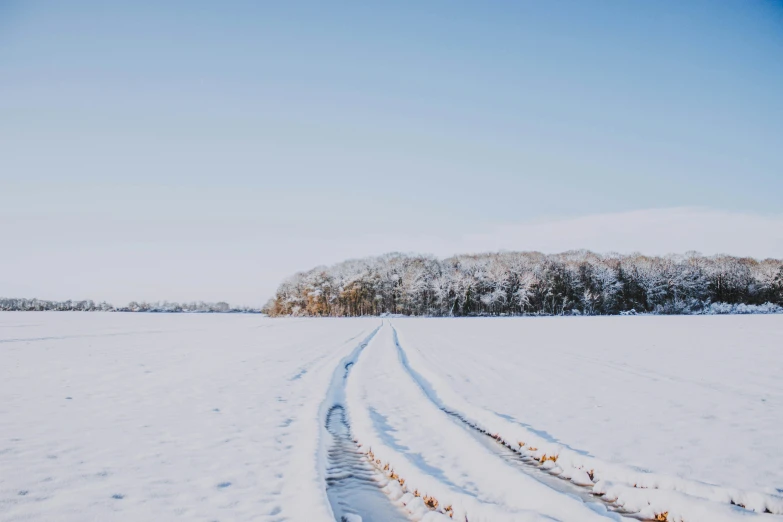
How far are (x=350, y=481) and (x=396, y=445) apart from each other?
1.38 metres

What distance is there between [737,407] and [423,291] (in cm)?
9756

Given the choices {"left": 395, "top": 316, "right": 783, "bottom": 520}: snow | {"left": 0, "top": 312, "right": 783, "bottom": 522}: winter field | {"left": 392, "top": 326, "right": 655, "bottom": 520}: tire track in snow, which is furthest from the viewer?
{"left": 395, "top": 316, "right": 783, "bottom": 520}: snow

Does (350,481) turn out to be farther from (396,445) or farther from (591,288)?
(591,288)

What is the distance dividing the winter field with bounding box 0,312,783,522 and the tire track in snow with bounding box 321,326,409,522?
3cm

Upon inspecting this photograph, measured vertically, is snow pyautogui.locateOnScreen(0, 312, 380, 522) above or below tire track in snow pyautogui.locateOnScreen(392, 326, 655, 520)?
above

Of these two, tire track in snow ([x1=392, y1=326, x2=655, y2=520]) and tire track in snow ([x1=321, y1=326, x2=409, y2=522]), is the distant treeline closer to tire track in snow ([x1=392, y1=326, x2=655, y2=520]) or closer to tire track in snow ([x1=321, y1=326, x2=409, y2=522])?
tire track in snow ([x1=392, y1=326, x2=655, y2=520])

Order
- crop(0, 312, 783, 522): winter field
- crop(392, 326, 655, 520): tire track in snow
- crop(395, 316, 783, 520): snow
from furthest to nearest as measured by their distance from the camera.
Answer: crop(395, 316, 783, 520): snow
crop(392, 326, 655, 520): tire track in snow
crop(0, 312, 783, 522): winter field

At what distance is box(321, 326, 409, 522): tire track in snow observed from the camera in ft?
15.6

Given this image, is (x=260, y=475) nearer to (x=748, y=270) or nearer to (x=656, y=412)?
(x=656, y=412)

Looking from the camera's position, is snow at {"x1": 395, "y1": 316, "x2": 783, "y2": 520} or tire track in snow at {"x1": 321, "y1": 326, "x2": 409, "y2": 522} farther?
snow at {"x1": 395, "y1": 316, "x2": 783, "y2": 520}

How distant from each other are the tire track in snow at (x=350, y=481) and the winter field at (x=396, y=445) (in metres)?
0.03

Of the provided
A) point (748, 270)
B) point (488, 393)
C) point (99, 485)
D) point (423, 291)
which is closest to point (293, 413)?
point (99, 485)

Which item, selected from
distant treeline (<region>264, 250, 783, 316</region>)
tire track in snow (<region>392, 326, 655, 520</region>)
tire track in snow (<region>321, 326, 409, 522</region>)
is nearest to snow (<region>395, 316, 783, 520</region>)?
tire track in snow (<region>392, 326, 655, 520</region>)

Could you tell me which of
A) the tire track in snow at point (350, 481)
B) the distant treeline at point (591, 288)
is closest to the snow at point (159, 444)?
the tire track in snow at point (350, 481)
